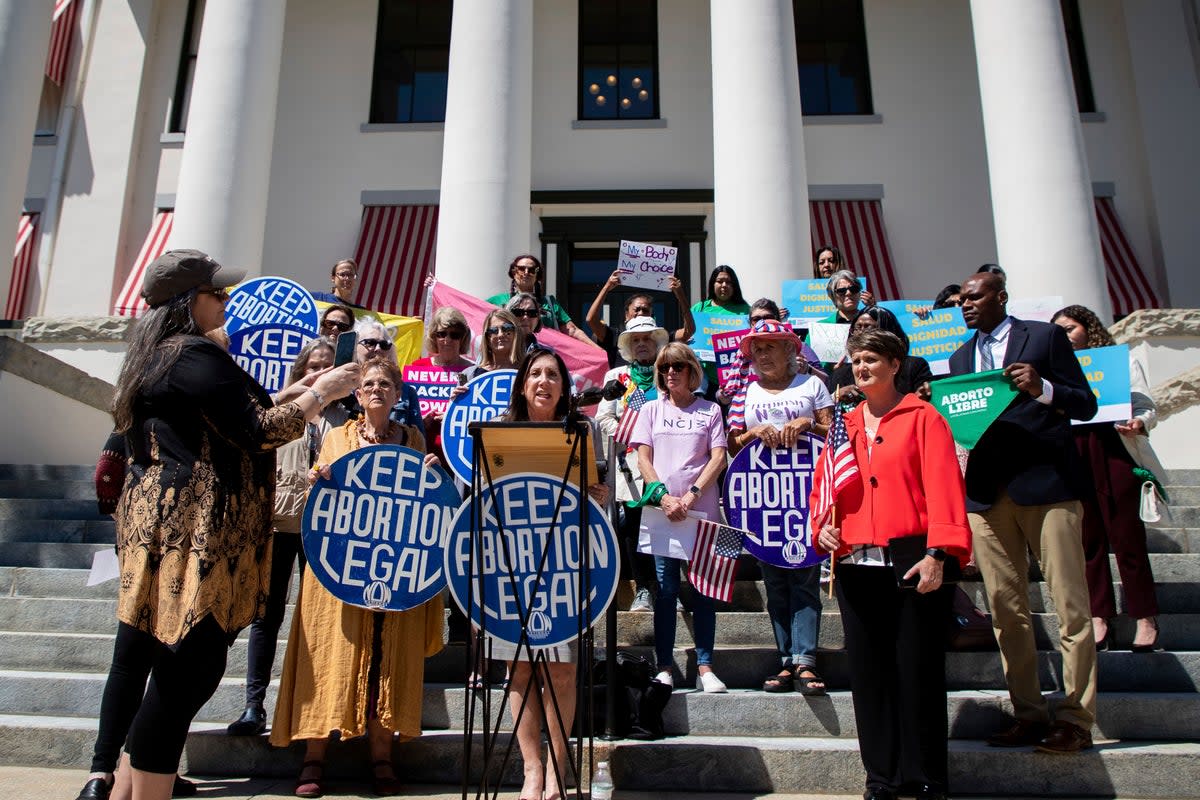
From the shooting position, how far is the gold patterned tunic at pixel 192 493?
3080mm

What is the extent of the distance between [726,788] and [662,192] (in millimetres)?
11214

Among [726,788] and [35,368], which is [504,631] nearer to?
[726,788]

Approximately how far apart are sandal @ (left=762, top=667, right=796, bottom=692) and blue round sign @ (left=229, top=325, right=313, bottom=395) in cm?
360

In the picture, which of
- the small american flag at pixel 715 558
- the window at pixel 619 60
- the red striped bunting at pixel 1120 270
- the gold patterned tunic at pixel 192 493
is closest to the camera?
the gold patterned tunic at pixel 192 493

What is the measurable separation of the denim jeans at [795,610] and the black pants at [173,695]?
2.79 meters

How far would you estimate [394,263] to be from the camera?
1412cm

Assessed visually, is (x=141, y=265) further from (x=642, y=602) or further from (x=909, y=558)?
(x=909, y=558)

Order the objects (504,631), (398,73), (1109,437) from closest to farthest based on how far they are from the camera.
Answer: (504,631)
(1109,437)
(398,73)

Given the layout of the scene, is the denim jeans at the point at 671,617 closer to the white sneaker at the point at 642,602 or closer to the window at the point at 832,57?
the white sneaker at the point at 642,602

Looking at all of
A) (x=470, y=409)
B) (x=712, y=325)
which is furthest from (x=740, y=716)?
(x=712, y=325)

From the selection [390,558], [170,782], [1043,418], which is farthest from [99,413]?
[1043,418]

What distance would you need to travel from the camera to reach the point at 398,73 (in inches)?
608

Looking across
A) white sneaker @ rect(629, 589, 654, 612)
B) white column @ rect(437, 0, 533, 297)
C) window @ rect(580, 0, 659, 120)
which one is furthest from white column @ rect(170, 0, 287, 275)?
white sneaker @ rect(629, 589, 654, 612)

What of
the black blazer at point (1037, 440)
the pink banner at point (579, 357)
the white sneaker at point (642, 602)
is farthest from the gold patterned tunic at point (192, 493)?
the pink banner at point (579, 357)
